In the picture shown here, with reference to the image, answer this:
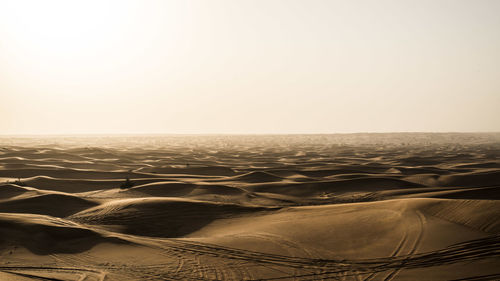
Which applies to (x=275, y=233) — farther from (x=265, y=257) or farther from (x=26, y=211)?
(x=26, y=211)

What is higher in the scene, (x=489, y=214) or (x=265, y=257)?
(x=489, y=214)

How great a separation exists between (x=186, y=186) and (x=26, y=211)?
6.64 m

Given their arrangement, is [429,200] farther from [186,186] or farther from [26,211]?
[26,211]

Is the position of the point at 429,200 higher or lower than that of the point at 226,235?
higher

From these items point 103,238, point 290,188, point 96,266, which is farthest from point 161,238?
point 290,188

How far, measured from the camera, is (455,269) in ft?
20.3

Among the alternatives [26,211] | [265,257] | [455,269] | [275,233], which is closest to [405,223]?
[455,269]

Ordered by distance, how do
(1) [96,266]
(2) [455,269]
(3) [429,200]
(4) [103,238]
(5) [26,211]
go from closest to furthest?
(2) [455,269] < (1) [96,266] < (4) [103,238] < (3) [429,200] < (5) [26,211]

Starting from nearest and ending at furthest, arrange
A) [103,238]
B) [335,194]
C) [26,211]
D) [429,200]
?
1. [103,238]
2. [429,200]
3. [26,211]
4. [335,194]

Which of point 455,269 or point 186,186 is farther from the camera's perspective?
point 186,186

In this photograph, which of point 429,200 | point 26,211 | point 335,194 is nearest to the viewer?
point 429,200

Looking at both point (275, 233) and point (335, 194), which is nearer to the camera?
point (275, 233)

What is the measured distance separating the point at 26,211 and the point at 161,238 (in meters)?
6.07

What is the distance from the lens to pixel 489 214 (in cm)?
866
